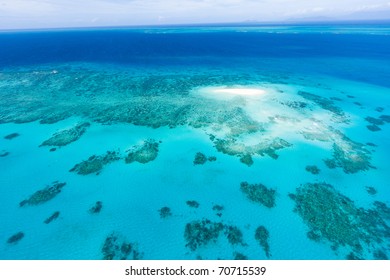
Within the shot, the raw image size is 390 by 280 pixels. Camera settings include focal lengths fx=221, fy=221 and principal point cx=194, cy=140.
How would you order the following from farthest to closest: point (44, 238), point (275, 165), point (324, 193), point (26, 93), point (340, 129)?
point (26, 93) → point (340, 129) → point (275, 165) → point (324, 193) → point (44, 238)

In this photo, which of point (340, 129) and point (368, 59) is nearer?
point (340, 129)

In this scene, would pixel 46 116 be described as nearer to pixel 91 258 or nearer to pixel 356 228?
pixel 91 258

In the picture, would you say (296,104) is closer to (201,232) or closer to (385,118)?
(385,118)

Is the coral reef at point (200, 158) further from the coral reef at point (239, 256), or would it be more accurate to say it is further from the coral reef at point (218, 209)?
the coral reef at point (239, 256)

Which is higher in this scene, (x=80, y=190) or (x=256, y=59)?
(x=80, y=190)

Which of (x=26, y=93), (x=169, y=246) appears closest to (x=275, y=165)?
(x=169, y=246)

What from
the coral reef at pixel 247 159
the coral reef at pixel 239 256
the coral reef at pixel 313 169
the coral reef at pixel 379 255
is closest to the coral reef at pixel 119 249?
the coral reef at pixel 239 256
